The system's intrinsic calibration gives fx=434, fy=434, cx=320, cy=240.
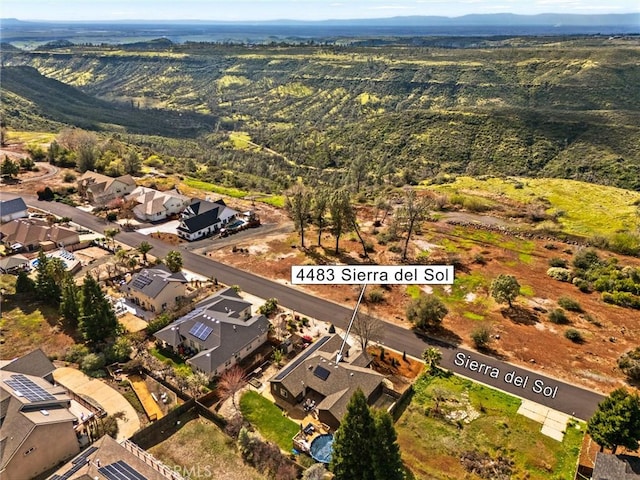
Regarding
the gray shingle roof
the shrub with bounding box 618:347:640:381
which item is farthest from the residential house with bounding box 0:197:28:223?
the shrub with bounding box 618:347:640:381

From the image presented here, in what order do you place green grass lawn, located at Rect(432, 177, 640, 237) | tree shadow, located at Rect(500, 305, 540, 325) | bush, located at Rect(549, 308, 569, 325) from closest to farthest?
1. bush, located at Rect(549, 308, 569, 325)
2. tree shadow, located at Rect(500, 305, 540, 325)
3. green grass lawn, located at Rect(432, 177, 640, 237)

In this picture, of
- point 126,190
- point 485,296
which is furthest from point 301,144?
point 485,296

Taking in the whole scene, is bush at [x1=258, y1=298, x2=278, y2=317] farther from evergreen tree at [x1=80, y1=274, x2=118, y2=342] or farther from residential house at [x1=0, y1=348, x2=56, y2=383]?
residential house at [x1=0, y1=348, x2=56, y2=383]

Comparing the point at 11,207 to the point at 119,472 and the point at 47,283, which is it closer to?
the point at 47,283

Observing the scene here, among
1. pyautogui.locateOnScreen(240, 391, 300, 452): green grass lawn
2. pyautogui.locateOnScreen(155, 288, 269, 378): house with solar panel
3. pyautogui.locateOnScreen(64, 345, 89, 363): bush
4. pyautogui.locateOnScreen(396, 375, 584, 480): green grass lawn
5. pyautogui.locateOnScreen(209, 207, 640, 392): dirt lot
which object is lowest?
pyautogui.locateOnScreen(209, 207, 640, 392): dirt lot

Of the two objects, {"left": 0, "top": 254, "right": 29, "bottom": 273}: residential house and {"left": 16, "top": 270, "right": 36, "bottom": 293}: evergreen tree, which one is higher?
{"left": 16, "top": 270, "right": 36, "bottom": 293}: evergreen tree

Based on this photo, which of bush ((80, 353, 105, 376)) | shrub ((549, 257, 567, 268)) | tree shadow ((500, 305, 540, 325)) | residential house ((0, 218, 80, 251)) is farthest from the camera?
residential house ((0, 218, 80, 251))

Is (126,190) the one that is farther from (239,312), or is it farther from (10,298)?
(239,312)
